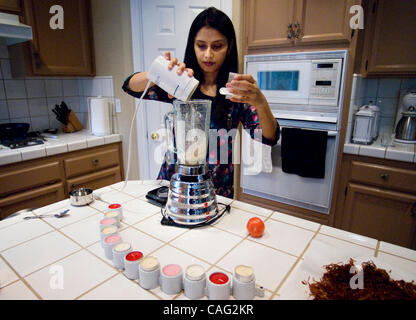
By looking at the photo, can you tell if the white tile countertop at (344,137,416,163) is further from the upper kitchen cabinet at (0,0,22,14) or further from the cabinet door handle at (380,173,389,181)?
the upper kitchen cabinet at (0,0,22,14)

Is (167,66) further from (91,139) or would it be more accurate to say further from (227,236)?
(91,139)

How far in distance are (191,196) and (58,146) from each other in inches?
59.7

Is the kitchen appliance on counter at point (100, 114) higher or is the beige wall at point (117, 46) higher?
the beige wall at point (117, 46)

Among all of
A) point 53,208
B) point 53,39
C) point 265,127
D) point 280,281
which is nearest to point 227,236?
point 280,281

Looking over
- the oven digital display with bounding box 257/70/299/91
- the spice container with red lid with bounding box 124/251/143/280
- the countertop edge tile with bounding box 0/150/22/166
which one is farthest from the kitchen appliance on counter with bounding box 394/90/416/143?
the countertop edge tile with bounding box 0/150/22/166

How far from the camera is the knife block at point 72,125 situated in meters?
2.45

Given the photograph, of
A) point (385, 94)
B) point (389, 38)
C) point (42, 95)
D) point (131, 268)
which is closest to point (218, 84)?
point (131, 268)

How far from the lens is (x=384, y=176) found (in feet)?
5.77

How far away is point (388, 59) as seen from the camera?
1856 millimetres

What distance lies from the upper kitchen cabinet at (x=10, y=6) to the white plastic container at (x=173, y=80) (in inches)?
67.2

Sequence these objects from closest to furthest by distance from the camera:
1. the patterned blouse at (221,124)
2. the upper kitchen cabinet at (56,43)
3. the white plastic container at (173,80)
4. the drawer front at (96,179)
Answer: the white plastic container at (173,80)
the patterned blouse at (221,124)
the upper kitchen cabinet at (56,43)
the drawer front at (96,179)

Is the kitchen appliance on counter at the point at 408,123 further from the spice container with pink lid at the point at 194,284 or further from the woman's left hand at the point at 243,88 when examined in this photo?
the spice container with pink lid at the point at 194,284

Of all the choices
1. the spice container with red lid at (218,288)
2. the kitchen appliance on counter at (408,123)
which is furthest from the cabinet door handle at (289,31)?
the spice container with red lid at (218,288)

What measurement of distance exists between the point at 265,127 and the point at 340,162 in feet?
3.12
